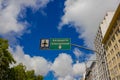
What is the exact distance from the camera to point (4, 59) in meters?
33.7

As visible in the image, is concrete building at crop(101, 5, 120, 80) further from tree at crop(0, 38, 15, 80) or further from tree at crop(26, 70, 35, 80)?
tree at crop(0, 38, 15, 80)

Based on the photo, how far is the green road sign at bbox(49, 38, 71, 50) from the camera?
16547mm

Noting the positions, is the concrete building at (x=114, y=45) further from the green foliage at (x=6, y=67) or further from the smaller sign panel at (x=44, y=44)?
the smaller sign panel at (x=44, y=44)

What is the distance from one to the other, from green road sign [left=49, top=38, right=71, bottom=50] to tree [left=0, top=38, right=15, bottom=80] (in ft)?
60.2

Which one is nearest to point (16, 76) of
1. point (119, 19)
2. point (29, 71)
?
point (29, 71)

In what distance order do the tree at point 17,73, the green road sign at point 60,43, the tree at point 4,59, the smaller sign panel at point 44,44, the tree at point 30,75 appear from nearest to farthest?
the smaller sign panel at point 44,44 → the green road sign at point 60,43 → the tree at point 4,59 → the tree at point 17,73 → the tree at point 30,75

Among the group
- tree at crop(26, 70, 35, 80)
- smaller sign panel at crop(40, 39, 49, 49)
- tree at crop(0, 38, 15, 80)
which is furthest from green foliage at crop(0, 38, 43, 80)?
smaller sign panel at crop(40, 39, 49, 49)

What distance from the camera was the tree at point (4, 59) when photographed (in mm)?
33606

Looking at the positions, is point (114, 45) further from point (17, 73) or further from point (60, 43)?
point (60, 43)

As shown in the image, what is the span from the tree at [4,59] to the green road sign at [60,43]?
1835 centimetres

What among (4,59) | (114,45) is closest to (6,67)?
(4,59)

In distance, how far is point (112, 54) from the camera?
2373 inches

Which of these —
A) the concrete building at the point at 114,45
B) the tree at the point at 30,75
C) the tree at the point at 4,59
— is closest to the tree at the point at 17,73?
the tree at the point at 4,59

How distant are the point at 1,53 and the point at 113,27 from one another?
34560 millimetres
